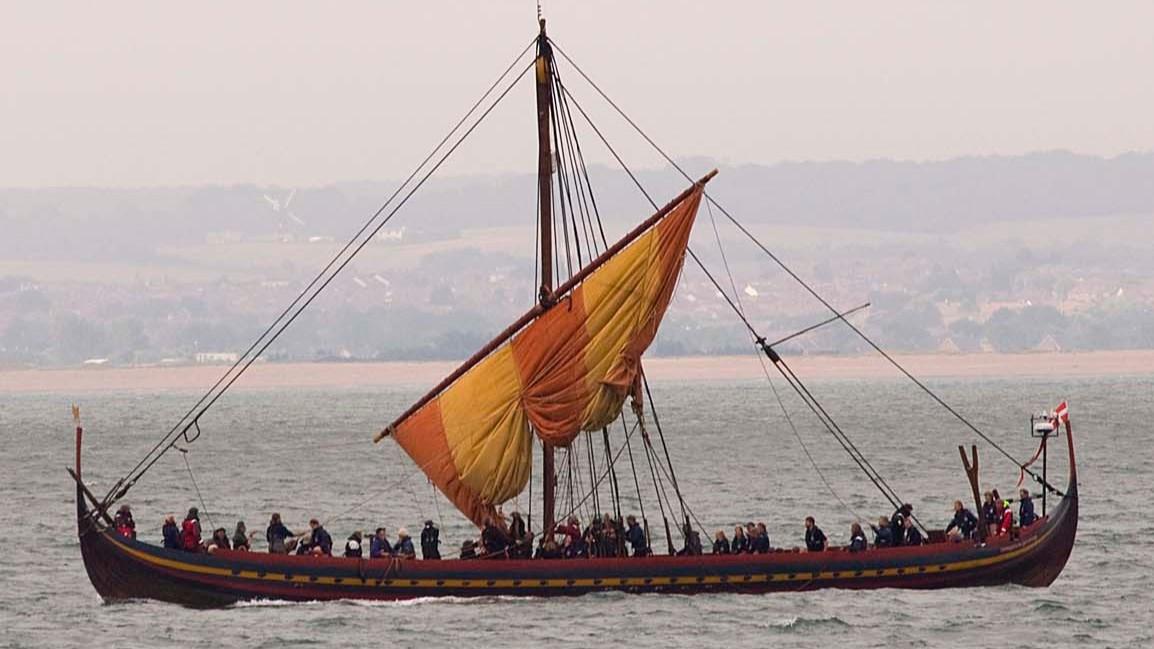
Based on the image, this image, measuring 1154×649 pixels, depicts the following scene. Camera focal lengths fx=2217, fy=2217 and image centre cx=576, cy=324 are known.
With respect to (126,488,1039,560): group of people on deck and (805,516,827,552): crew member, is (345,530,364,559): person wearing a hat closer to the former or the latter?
(126,488,1039,560): group of people on deck

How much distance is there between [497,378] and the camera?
177ft

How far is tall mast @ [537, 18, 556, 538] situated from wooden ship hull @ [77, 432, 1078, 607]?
5.81 ft

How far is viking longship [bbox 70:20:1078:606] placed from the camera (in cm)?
5031

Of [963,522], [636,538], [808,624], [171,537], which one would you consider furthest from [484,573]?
[963,522]

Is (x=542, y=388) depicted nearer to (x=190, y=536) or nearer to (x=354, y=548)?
(x=354, y=548)

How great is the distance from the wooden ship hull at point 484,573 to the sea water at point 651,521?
15.8 inches

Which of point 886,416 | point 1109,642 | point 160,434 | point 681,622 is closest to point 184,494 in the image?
point 681,622

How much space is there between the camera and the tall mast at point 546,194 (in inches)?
2057

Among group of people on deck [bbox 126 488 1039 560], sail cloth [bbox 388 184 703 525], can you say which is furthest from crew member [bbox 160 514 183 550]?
sail cloth [bbox 388 184 703 525]

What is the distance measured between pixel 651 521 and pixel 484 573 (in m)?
26.6

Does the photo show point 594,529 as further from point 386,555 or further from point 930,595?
point 930,595

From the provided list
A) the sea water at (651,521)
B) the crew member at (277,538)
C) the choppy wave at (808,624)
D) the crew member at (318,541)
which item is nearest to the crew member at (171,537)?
the sea water at (651,521)

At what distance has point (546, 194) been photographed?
53.1m

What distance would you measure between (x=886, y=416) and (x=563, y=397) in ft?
404
